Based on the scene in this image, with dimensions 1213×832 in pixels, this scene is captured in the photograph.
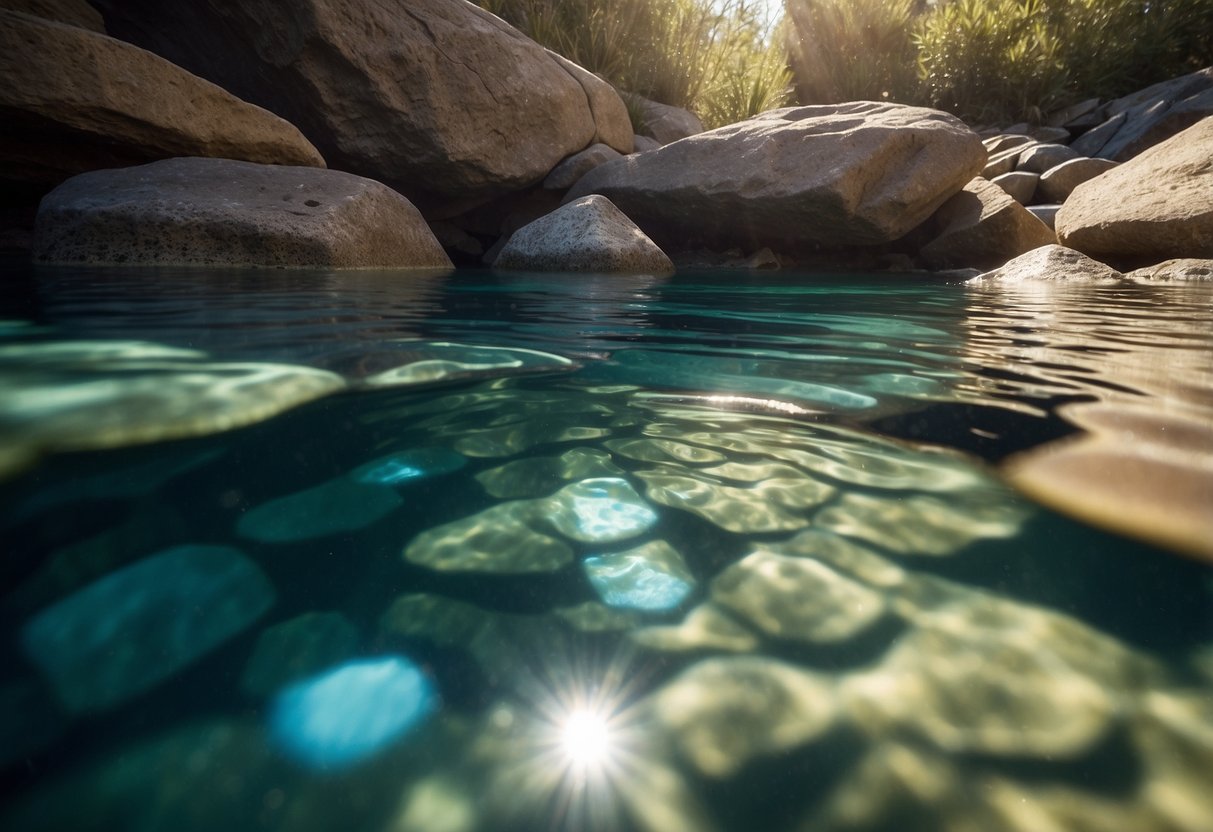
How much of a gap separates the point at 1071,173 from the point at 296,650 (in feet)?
34.9

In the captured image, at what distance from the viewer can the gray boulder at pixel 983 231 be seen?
734cm

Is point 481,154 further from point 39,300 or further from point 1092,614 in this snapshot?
point 1092,614

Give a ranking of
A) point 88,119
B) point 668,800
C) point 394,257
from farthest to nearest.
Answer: point 394,257 → point 88,119 → point 668,800

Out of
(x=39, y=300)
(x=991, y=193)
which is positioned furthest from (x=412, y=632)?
(x=991, y=193)

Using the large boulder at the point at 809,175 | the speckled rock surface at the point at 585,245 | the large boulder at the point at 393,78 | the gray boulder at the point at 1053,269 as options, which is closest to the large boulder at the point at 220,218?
the speckled rock surface at the point at 585,245

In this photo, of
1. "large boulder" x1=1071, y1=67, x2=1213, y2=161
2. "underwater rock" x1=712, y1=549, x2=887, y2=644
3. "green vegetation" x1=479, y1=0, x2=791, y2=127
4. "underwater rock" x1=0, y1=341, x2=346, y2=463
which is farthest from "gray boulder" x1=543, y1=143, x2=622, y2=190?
"underwater rock" x1=712, y1=549, x2=887, y2=644

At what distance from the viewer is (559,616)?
2.17ft

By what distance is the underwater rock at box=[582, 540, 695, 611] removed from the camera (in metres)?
0.69

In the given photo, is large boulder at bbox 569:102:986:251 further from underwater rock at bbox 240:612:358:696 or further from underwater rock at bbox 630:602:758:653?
underwater rock at bbox 240:612:358:696

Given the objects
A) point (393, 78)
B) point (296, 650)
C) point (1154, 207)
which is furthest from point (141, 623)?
point (1154, 207)

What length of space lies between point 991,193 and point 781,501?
8494 millimetres

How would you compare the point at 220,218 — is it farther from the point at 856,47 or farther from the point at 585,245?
the point at 856,47

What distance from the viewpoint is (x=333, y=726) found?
53cm

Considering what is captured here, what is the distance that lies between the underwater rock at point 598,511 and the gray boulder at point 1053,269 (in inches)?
235
